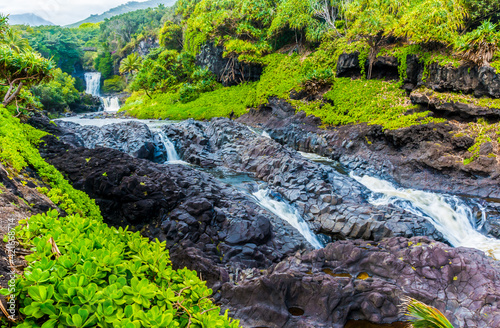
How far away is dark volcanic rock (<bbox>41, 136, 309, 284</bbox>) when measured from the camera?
7770 mm

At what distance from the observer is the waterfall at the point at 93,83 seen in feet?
179

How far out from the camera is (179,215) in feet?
27.2

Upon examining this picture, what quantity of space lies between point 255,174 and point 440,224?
8384mm

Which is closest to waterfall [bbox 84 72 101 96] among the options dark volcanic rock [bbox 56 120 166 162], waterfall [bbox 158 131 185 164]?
dark volcanic rock [bbox 56 120 166 162]

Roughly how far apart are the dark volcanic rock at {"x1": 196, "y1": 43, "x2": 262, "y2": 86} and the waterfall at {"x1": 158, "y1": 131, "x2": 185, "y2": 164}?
15.6 metres

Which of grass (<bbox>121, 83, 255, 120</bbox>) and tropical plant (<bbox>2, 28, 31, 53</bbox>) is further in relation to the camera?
grass (<bbox>121, 83, 255, 120</bbox>)

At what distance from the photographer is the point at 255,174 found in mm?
14133

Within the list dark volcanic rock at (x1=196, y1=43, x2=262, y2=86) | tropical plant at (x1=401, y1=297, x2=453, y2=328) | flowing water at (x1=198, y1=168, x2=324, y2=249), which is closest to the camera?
tropical plant at (x1=401, y1=297, x2=453, y2=328)

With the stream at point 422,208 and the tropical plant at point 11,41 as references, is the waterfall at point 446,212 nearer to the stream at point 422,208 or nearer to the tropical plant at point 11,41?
the stream at point 422,208

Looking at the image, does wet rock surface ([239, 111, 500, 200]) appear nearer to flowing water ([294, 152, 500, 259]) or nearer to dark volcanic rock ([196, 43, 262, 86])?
flowing water ([294, 152, 500, 259])

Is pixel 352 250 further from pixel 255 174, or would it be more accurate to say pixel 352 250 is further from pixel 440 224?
pixel 255 174

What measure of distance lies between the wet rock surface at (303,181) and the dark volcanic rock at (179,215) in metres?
1.86

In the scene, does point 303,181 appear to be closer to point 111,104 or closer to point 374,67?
point 374,67

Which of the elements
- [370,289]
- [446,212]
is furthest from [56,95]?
[446,212]
